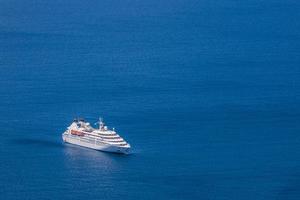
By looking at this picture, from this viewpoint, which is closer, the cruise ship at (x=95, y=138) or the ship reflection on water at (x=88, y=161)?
the ship reflection on water at (x=88, y=161)

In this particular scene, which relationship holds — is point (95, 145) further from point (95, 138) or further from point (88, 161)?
point (88, 161)

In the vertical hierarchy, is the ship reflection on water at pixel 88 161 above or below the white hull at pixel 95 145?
below

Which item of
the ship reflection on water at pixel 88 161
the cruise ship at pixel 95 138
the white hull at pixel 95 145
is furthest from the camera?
the cruise ship at pixel 95 138

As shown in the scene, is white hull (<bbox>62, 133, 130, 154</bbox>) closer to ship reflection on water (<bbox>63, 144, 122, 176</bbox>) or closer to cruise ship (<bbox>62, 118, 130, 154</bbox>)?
cruise ship (<bbox>62, 118, 130, 154</bbox>)

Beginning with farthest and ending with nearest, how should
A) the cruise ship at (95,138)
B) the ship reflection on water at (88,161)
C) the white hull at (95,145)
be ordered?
1. the cruise ship at (95,138)
2. the white hull at (95,145)
3. the ship reflection on water at (88,161)

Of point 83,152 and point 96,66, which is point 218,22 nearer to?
point 96,66

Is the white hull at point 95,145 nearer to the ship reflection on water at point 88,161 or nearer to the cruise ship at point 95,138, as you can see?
the cruise ship at point 95,138

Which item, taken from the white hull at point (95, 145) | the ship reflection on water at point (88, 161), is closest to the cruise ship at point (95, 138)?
the white hull at point (95, 145)

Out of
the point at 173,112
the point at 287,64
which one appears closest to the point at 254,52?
the point at 287,64
